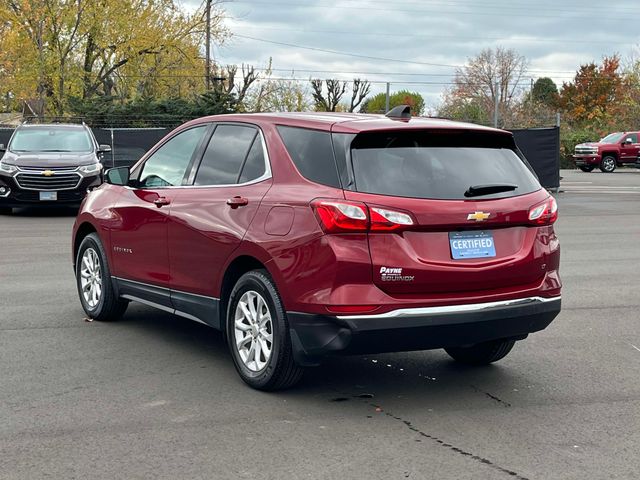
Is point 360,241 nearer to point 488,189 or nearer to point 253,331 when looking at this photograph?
point 488,189

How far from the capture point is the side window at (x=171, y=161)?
22.3ft

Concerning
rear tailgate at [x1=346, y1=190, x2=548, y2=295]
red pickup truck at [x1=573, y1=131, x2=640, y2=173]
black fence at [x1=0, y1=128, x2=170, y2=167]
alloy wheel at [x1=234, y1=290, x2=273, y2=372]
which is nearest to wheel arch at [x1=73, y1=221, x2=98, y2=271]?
alloy wheel at [x1=234, y1=290, x2=273, y2=372]

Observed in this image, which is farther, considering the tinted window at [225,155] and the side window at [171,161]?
the side window at [171,161]

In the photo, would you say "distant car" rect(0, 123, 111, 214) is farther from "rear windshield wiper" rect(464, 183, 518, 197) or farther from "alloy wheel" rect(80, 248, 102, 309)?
"rear windshield wiper" rect(464, 183, 518, 197)

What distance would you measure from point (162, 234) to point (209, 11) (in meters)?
41.1

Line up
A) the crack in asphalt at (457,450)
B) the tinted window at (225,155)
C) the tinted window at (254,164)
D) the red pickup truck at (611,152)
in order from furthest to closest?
1. the red pickup truck at (611,152)
2. the tinted window at (225,155)
3. the tinted window at (254,164)
4. the crack in asphalt at (457,450)

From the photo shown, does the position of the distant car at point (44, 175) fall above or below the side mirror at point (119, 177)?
below

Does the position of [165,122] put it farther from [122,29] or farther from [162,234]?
[162,234]

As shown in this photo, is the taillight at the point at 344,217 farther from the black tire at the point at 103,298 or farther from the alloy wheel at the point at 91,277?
the alloy wheel at the point at 91,277

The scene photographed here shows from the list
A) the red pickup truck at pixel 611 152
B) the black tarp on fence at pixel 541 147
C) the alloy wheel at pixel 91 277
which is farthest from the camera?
the red pickup truck at pixel 611 152

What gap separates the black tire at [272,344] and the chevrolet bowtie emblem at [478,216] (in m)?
1.20

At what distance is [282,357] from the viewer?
5457 mm

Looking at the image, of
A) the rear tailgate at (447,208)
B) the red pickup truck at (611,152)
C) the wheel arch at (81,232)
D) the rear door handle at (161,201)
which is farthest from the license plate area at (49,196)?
the red pickup truck at (611,152)

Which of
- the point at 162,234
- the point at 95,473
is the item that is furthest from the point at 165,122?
the point at 95,473
